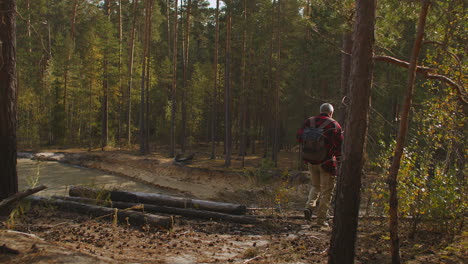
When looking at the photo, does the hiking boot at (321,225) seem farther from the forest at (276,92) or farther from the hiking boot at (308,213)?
the forest at (276,92)

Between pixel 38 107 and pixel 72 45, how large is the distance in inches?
267

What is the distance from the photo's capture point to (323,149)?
632 cm

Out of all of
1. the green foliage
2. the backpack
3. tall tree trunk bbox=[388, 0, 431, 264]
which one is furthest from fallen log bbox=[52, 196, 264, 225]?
the green foliage

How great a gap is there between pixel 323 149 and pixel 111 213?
4.13 metres

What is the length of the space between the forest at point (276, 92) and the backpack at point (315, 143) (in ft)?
2.56

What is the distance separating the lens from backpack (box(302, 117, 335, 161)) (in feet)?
20.7

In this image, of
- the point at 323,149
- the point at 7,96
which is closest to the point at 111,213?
the point at 7,96

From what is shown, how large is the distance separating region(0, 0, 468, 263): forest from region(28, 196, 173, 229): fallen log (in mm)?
896

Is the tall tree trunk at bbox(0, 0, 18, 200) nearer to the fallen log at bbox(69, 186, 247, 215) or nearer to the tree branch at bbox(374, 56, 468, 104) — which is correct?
the fallen log at bbox(69, 186, 247, 215)

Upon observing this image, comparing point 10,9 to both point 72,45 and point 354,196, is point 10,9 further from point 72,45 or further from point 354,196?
point 72,45

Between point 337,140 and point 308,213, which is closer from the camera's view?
point 337,140

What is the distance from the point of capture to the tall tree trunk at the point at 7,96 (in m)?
6.73

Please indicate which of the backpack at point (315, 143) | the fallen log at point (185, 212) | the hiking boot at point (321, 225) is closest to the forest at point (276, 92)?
the backpack at point (315, 143)

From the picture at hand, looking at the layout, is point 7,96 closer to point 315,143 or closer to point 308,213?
point 315,143
